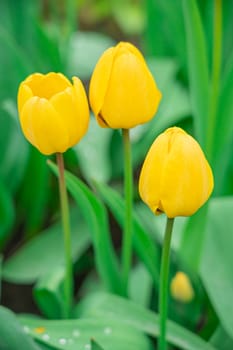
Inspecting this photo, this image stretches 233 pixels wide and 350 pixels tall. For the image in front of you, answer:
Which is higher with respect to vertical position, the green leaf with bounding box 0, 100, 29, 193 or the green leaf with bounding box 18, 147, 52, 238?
the green leaf with bounding box 0, 100, 29, 193

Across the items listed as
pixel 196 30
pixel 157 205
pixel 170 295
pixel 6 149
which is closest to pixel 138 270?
pixel 170 295

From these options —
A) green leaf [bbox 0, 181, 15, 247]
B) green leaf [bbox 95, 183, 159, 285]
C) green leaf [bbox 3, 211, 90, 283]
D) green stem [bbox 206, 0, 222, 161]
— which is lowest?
green leaf [bbox 3, 211, 90, 283]

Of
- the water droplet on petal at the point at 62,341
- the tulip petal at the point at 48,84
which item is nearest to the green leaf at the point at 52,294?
the water droplet on petal at the point at 62,341

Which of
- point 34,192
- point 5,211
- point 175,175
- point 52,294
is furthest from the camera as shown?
point 34,192

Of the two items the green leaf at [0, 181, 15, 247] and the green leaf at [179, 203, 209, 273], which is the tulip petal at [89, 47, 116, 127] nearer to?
the green leaf at [179, 203, 209, 273]

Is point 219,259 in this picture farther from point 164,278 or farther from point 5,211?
point 5,211

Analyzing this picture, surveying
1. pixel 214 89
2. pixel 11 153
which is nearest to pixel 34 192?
pixel 11 153

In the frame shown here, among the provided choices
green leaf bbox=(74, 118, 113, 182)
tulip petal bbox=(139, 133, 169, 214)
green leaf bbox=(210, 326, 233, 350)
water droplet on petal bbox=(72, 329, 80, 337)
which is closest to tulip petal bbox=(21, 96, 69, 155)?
tulip petal bbox=(139, 133, 169, 214)
